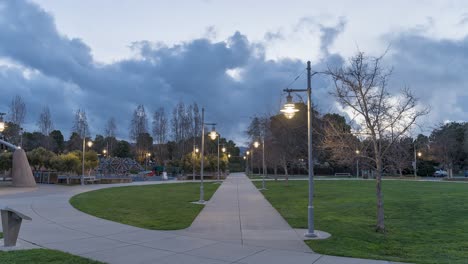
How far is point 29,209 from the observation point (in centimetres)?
1816

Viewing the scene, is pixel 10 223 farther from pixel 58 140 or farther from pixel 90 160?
pixel 58 140

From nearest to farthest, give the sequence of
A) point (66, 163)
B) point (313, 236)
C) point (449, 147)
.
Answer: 1. point (313, 236)
2. point (66, 163)
3. point (449, 147)

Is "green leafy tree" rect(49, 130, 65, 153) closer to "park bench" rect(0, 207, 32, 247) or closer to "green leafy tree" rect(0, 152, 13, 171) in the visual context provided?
"green leafy tree" rect(0, 152, 13, 171)

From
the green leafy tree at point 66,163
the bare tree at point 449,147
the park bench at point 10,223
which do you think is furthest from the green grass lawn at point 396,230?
the bare tree at point 449,147

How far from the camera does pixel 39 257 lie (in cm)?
827

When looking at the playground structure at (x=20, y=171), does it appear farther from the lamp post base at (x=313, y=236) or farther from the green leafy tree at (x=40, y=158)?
the lamp post base at (x=313, y=236)

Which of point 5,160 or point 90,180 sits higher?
point 5,160

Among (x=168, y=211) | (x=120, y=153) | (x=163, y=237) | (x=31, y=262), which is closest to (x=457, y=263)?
(x=163, y=237)

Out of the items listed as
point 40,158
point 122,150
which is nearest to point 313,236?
point 40,158

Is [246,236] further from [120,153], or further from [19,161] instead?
[120,153]

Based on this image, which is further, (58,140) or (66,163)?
(58,140)

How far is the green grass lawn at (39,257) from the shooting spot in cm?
789

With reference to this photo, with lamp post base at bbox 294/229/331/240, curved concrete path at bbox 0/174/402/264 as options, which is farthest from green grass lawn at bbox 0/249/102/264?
lamp post base at bbox 294/229/331/240

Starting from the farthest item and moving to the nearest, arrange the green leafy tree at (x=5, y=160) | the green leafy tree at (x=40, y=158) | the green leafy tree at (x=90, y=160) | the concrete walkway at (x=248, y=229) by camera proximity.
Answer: the green leafy tree at (x=90, y=160) < the green leafy tree at (x=40, y=158) < the green leafy tree at (x=5, y=160) < the concrete walkway at (x=248, y=229)
